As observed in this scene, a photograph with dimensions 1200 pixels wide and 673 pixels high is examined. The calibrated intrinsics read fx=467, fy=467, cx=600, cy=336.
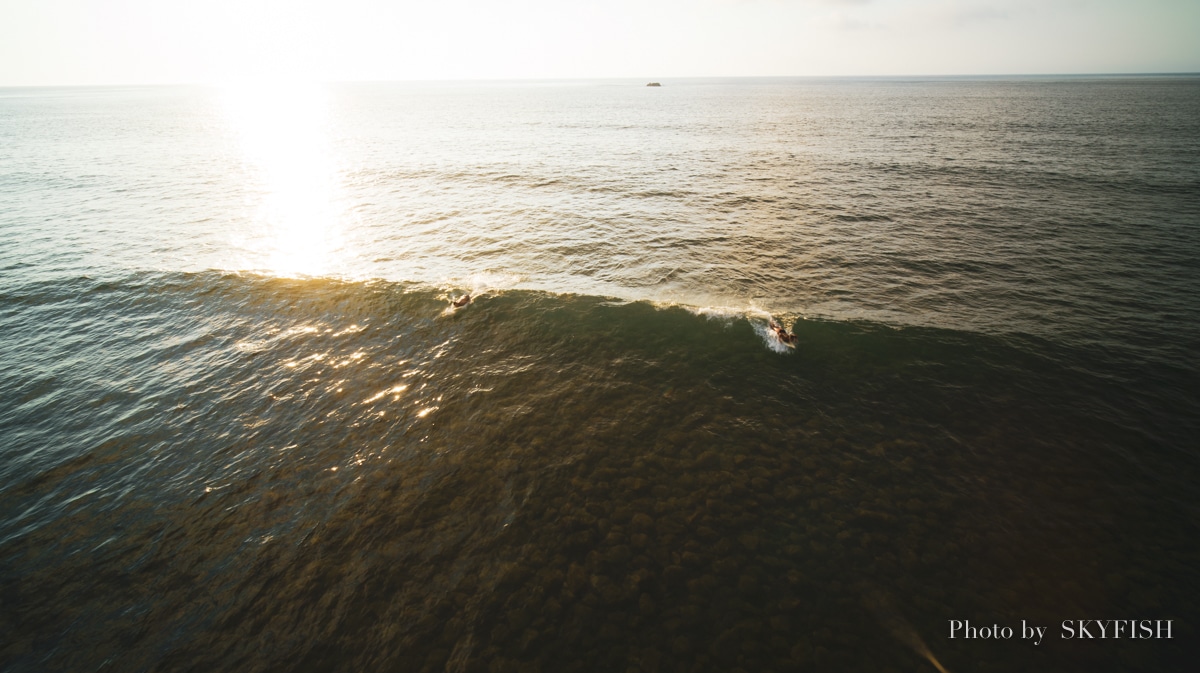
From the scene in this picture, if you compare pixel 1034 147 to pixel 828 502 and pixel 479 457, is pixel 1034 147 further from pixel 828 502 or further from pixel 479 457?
→ pixel 479 457

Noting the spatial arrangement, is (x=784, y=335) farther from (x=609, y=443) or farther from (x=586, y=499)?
(x=586, y=499)

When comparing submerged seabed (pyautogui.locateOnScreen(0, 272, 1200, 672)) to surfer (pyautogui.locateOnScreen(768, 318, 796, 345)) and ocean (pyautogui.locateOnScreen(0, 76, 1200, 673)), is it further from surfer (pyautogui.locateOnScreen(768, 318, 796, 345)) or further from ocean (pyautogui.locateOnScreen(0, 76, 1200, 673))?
surfer (pyautogui.locateOnScreen(768, 318, 796, 345))

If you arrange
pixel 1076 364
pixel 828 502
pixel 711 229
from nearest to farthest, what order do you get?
1. pixel 828 502
2. pixel 1076 364
3. pixel 711 229

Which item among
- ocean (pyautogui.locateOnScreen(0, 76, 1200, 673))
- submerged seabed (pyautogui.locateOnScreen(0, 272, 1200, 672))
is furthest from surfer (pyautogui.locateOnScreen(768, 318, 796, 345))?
submerged seabed (pyautogui.locateOnScreen(0, 272, 1200, 672))

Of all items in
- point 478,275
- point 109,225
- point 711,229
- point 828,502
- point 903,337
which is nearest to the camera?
point 828,502

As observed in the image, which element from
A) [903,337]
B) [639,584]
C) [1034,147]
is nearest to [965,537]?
[639,584]

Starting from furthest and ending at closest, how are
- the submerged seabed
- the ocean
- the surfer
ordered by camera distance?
the surfer < the ocean < the submerged seabed
